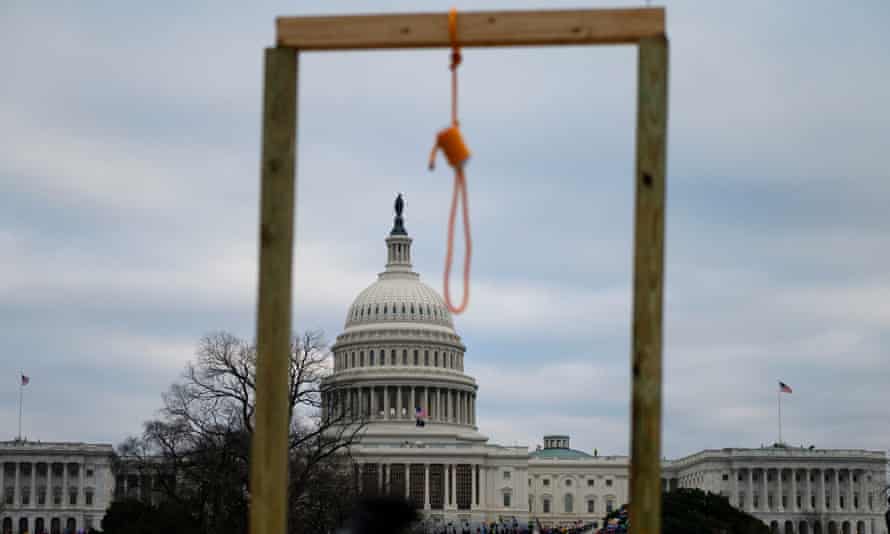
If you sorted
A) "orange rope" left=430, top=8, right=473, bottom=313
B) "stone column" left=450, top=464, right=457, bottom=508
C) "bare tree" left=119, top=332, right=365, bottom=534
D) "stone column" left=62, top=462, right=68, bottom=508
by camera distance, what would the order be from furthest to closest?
"stone column" left=450, top=464, right=457, bottom=508 < "stone column" left=62, top=462, right=68, bottom=508 < "bare tree" left=119, top=332, right=365, bottom=534 < "orange rope" left=430, top=8, right=473, bottom=313

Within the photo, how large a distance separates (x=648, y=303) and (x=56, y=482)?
624ft

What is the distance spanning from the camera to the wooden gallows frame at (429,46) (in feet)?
42.4

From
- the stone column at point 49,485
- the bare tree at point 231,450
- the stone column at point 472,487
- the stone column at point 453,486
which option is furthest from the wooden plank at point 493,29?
the stone column at point 49,485

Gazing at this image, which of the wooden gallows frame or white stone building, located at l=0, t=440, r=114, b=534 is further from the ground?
white stone building, located at l=0, t=440, r=114, b=534

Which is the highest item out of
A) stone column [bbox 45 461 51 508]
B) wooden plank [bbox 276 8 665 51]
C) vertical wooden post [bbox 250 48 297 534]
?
stone column [bbox 45 461 51 508]

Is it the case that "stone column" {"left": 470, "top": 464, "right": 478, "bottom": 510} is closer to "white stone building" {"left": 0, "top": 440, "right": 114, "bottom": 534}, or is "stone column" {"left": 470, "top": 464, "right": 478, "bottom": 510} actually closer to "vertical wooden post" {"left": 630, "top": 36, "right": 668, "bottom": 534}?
"white stone building" {"left": 0, "top": 440, "right": 114, "bottom": 534}

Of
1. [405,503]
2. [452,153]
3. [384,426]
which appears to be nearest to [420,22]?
[452,153]

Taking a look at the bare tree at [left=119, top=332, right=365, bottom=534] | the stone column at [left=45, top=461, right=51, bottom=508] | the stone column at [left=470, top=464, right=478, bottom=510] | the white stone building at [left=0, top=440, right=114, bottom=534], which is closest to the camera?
the bare tree at [left=119, top=332, right=365, bottom=534]

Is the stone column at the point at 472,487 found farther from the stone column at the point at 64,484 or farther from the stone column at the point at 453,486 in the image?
the stone column at the point at 64,484

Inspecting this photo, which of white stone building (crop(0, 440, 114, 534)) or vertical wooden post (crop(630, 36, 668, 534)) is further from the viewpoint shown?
white stone building (crop(0, 440, 114, 534))

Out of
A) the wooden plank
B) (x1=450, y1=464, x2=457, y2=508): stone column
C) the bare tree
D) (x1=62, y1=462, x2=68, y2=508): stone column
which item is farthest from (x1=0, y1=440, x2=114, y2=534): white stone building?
the wooden plank

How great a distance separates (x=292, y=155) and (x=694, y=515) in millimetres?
92864

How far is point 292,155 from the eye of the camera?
44.0ft

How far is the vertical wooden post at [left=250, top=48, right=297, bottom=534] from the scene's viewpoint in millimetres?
13367
